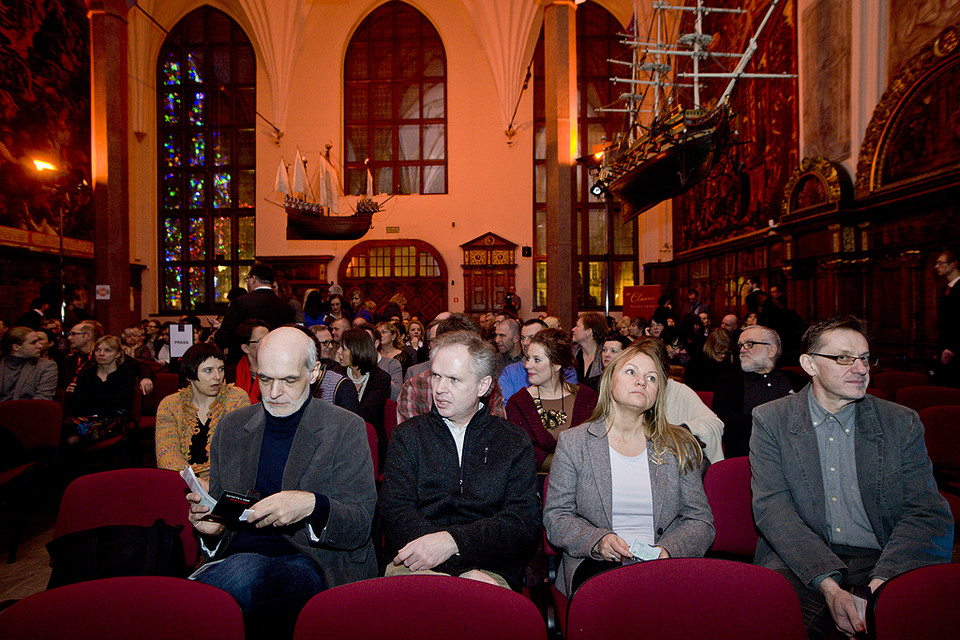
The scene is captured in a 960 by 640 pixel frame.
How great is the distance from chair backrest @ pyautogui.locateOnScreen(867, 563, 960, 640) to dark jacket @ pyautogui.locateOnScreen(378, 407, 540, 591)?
1.10 metres

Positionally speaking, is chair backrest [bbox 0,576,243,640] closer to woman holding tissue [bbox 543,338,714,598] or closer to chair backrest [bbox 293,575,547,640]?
chair backrest [bbox 293,575,547,640]

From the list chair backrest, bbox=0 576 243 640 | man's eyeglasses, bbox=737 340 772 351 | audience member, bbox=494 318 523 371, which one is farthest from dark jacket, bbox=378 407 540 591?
audience member, bbox=494 318 523 371

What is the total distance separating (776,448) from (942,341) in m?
4.41

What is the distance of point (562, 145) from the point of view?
9.82m

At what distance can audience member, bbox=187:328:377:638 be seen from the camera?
1.94 meters

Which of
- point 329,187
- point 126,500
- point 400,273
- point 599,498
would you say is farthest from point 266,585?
point 400,273

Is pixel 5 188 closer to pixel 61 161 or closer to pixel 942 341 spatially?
pixel 61 161

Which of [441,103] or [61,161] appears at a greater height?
[441,103]

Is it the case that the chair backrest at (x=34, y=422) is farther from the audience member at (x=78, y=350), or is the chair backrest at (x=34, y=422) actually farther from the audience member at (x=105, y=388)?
the audience member at (x=78, y=350)

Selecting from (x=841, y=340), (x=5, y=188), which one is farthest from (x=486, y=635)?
(x=5, y=188)

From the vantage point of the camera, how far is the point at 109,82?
9367 mm

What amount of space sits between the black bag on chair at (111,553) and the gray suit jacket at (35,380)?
367 centimetres

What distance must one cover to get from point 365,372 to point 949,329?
5362 millimetres

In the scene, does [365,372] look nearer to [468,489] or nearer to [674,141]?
[468,489]
